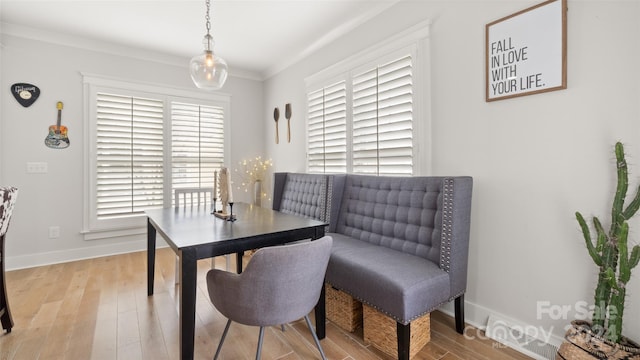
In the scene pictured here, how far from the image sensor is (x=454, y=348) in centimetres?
185

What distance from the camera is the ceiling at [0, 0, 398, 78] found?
2758mm

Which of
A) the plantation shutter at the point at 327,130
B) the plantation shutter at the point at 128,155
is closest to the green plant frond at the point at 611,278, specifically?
the plantation shutter at the point at 327,130

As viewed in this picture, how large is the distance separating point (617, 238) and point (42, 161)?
4978 millimetres

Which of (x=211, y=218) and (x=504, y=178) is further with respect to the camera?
(x=211, y=218)

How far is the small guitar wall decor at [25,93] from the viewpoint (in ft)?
10.5

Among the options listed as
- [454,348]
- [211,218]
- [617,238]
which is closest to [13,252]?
[211,218]

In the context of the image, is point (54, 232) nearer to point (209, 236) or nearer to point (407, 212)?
point (209, 236)

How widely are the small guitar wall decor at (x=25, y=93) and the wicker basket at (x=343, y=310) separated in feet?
12.4

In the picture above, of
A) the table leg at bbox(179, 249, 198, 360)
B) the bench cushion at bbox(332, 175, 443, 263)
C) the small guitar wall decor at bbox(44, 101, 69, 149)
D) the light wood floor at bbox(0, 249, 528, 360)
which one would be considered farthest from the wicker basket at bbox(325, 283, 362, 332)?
the small guitar wall decor at bbox(44, 101, 69, 149)

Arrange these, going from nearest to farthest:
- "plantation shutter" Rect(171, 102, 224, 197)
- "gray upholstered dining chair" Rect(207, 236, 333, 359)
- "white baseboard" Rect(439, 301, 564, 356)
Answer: "gray upholstered dining chair" Rect(207, 236, 333, 359) < "white baseboard" Rect(439, 301, 564, 356) < "plantation shutter" Rect(171, 102, 224, 197)

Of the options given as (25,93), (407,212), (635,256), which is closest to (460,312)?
(407,212)

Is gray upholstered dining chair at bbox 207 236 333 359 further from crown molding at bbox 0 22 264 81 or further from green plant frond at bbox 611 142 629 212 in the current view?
crown molding at bbox 0 22 264 81

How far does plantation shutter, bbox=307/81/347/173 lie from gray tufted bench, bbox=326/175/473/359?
787mm

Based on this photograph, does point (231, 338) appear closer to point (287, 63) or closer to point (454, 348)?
point (454, 348)
